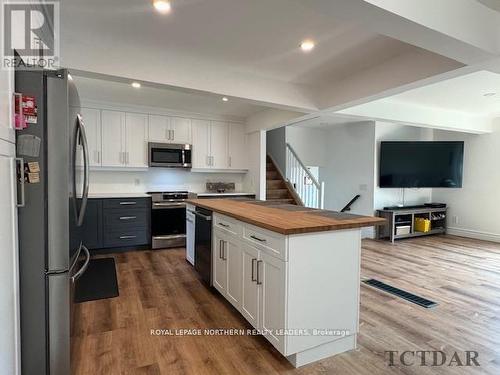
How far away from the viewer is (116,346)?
2.07 meters

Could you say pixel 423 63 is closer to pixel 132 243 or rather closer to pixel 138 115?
pixel 138 115

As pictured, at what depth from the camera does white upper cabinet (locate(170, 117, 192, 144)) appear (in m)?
5.25

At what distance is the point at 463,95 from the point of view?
427 cm

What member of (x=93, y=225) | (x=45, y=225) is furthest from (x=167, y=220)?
(x=45, y=225)

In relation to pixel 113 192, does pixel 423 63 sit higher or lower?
higher

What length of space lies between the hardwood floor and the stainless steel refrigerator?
1.38 ft

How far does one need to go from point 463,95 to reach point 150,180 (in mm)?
5397

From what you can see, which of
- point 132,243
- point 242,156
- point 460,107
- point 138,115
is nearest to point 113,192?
point 132,243

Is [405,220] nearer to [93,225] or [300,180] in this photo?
[300,180]

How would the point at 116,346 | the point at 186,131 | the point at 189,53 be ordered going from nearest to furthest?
the point at 116,346 → the point at 189,53 → the point at 186,131

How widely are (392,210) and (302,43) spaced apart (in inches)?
163

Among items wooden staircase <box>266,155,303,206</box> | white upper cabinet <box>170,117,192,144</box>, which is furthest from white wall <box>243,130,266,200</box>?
white upper cabinet <box>170,117,192,144</box>

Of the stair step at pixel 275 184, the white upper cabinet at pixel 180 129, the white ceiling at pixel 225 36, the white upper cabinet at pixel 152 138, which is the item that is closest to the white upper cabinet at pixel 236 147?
the white upper cabinet at pixel 152 138

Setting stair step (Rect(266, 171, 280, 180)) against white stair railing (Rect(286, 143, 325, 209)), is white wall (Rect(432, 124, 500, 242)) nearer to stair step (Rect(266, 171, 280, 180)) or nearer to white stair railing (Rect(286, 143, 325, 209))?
white stair railing (Rect(286, 143, 325, 209))
